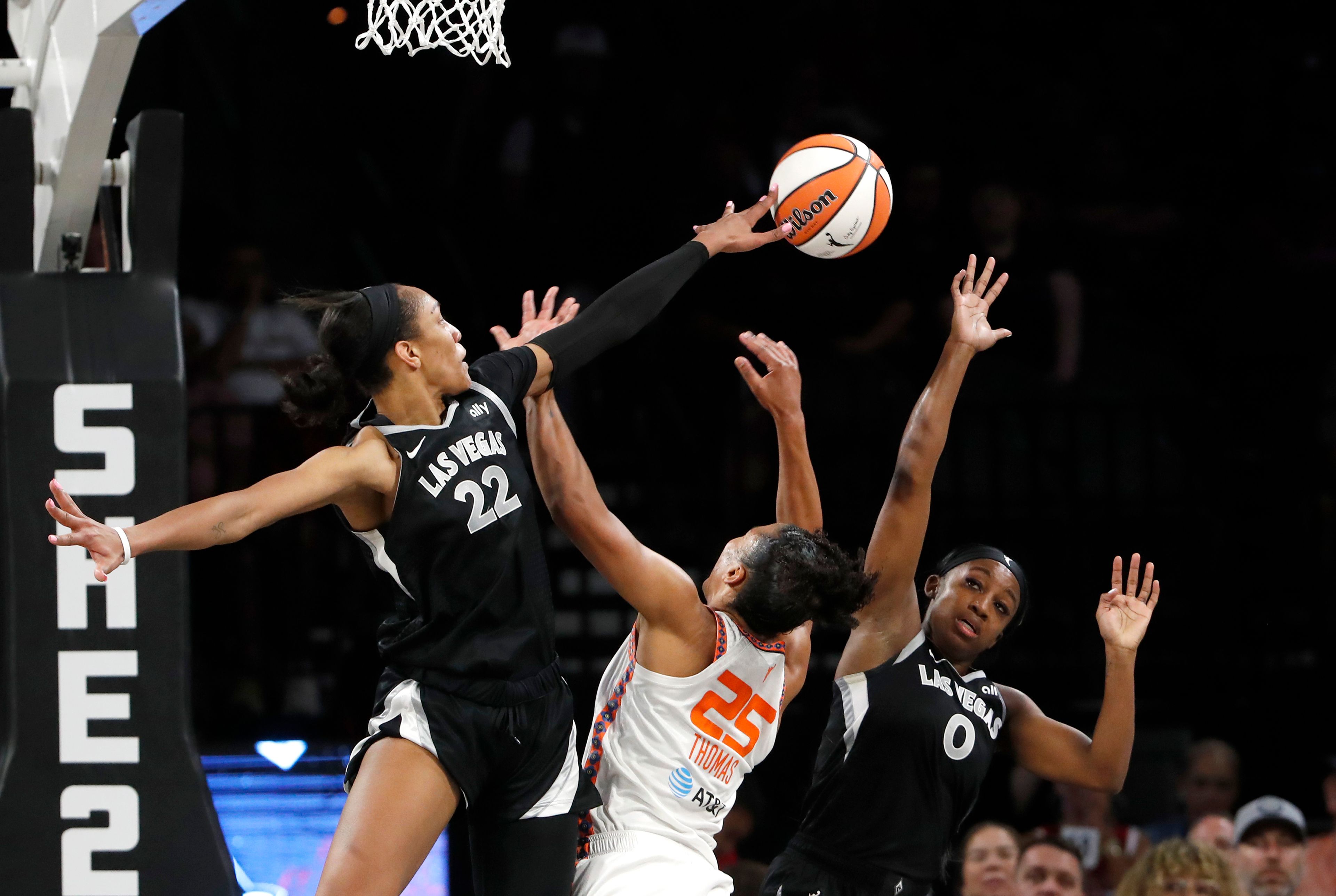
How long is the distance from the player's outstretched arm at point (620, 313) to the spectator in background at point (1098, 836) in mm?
3553

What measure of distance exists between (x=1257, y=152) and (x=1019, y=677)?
3.78 meters

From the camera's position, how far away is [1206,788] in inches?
282

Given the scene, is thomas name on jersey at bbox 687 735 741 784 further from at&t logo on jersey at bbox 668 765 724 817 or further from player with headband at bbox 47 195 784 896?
player with headband at bbox 47 195 784 896

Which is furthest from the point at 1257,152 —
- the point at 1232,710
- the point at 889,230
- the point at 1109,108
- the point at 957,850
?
the point at 957,850

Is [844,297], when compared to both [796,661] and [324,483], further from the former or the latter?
[324,483]

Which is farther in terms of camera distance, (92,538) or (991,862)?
(991,862)

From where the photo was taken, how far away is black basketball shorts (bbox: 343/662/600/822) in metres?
3.51

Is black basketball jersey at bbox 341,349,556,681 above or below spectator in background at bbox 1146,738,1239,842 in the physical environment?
above

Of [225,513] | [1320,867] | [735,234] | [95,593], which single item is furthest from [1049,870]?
[225,513]

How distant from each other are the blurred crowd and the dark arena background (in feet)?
0.70

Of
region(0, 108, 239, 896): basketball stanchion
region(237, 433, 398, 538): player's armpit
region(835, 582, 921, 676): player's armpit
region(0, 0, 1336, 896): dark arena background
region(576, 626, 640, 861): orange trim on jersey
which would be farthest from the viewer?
region(0, 0, 1336, 896): dark arena background

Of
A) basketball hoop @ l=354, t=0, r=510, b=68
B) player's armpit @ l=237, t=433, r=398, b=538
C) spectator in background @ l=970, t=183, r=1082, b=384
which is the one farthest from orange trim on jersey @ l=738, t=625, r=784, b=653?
spectator in background @ l=970, t=183, r=1082, b=384

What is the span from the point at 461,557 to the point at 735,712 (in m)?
0.80

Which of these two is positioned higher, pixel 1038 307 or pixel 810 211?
pixel 1038 307
